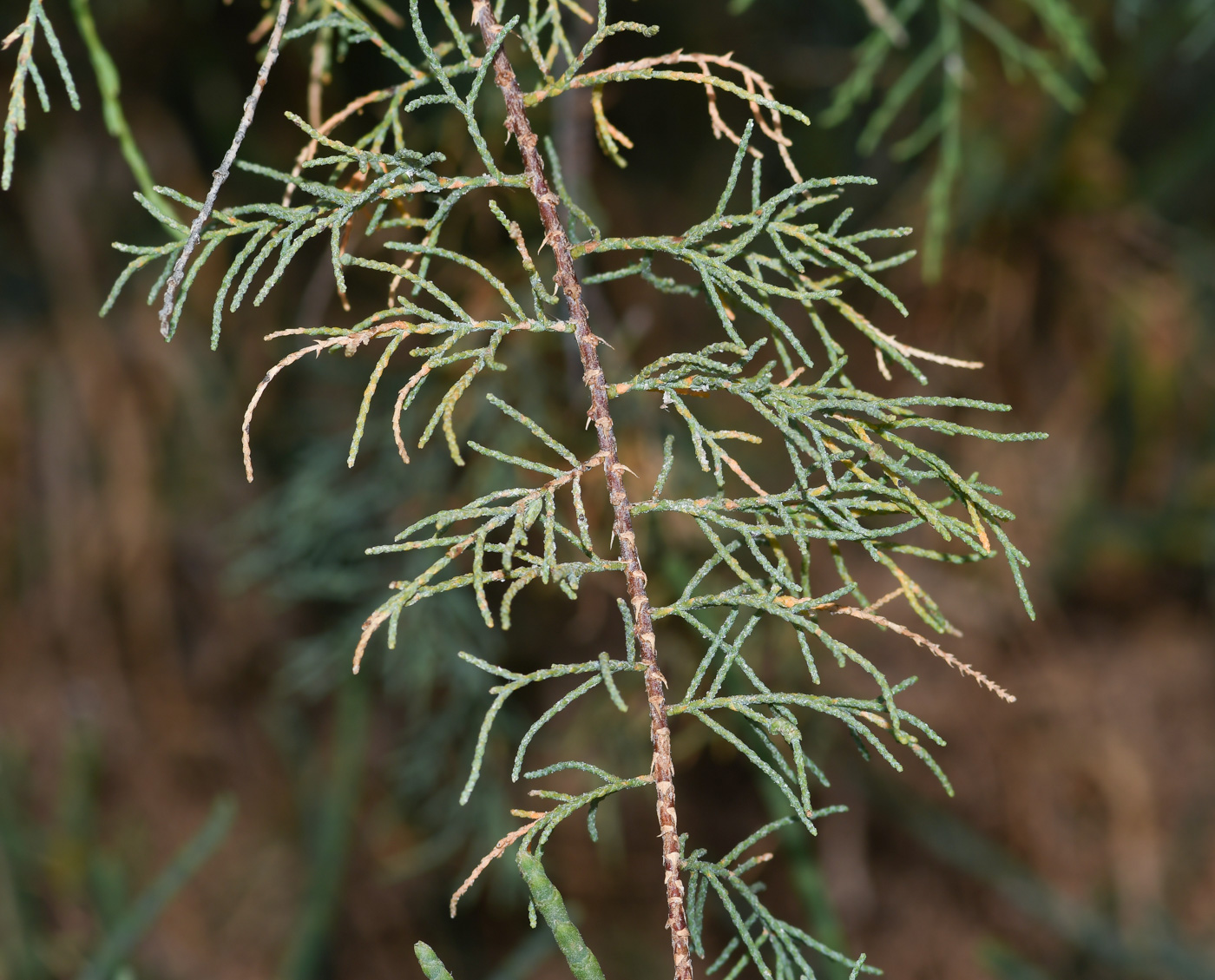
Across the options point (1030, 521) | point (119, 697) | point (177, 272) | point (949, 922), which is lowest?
point (949, 922)

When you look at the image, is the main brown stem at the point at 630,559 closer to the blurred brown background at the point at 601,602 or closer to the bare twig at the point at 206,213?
the bare twig at the point at 206,213

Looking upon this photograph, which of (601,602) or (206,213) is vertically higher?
(206,213)

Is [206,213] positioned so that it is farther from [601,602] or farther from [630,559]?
[601,602]

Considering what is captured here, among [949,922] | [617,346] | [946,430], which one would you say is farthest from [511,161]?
[949,922]

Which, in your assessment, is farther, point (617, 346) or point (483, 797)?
point (483, 797)

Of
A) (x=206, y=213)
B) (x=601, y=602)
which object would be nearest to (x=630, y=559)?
(x=206, y=213)

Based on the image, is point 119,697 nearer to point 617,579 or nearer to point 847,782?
point 617,579

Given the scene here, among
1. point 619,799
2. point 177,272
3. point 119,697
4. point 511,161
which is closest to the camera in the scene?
point 177,272

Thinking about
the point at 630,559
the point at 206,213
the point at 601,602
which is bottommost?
the point at 601,602

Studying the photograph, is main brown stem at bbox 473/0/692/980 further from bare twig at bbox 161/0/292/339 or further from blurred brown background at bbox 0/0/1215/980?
blurred brown background at bbox 0/0/1215/980

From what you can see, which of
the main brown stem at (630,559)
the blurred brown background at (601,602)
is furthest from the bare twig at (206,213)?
the blurred brown background at (601,602)
